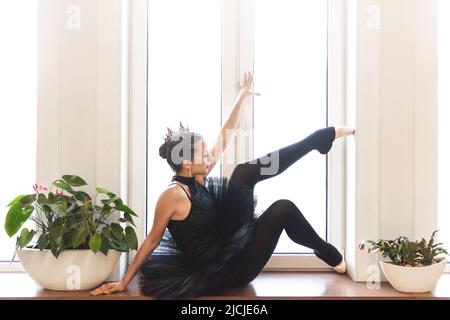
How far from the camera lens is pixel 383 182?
182cm

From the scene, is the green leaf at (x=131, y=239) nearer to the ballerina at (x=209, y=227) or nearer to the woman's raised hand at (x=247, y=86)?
the ballerina at (x=209, y=227)

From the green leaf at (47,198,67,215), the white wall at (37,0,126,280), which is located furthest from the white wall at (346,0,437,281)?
the green leaf at (47,198,67,215)

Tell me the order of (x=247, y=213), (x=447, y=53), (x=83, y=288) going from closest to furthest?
(x=83, y=288)
(x=247, y=213)
(x=447, y=53)

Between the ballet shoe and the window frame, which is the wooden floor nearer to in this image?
the window frame

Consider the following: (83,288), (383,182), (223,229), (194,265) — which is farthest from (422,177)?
(83,288)

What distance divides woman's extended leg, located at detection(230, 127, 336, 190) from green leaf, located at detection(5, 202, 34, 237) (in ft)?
2.70

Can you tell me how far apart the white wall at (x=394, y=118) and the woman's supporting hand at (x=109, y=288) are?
37.7 inches

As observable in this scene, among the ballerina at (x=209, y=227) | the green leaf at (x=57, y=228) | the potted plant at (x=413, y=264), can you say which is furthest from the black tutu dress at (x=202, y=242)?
the potted plant at (x=413, y=264)

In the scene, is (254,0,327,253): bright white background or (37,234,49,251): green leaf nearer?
(37,234,49,251): green leaf

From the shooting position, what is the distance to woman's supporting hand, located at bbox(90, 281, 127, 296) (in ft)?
5.39

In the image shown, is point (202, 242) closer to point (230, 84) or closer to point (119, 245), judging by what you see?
point (119, 245)

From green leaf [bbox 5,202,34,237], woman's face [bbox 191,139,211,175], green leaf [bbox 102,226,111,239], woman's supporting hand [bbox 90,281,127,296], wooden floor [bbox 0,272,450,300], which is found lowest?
wooden floor [bbox 0,272,450,300]

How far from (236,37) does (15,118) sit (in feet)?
3.63

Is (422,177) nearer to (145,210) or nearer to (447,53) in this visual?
(447,53)
